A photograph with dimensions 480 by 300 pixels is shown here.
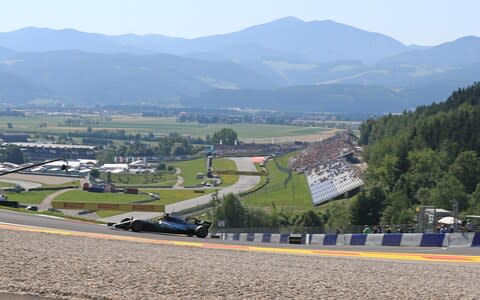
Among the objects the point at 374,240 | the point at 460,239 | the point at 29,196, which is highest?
the point at 460,239

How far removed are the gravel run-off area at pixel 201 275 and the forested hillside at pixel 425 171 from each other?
44.0 metres

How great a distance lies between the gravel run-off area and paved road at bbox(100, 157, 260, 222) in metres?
44.1

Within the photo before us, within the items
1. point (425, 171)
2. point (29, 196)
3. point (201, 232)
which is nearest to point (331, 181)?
point (425, 171)

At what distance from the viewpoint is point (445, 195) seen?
2704 inches

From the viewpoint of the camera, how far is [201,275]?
54.0ft

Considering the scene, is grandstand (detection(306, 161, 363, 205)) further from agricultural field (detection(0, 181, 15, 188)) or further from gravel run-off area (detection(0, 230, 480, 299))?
gravel run-off area (detection(0, 230, 480, 299))

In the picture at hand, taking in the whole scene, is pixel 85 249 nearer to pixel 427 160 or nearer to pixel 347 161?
pixel 427 160

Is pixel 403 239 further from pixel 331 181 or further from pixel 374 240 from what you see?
pixel 331 181

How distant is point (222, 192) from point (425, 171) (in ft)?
83.4

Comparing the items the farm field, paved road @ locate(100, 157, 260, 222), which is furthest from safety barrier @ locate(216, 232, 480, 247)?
the farm field

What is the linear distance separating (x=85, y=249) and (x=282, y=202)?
69.6m

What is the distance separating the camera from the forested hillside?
6919 cm

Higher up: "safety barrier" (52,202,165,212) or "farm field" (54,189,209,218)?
"safety barrier" (52,202,165,212)

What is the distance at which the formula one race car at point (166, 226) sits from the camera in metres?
30.1
